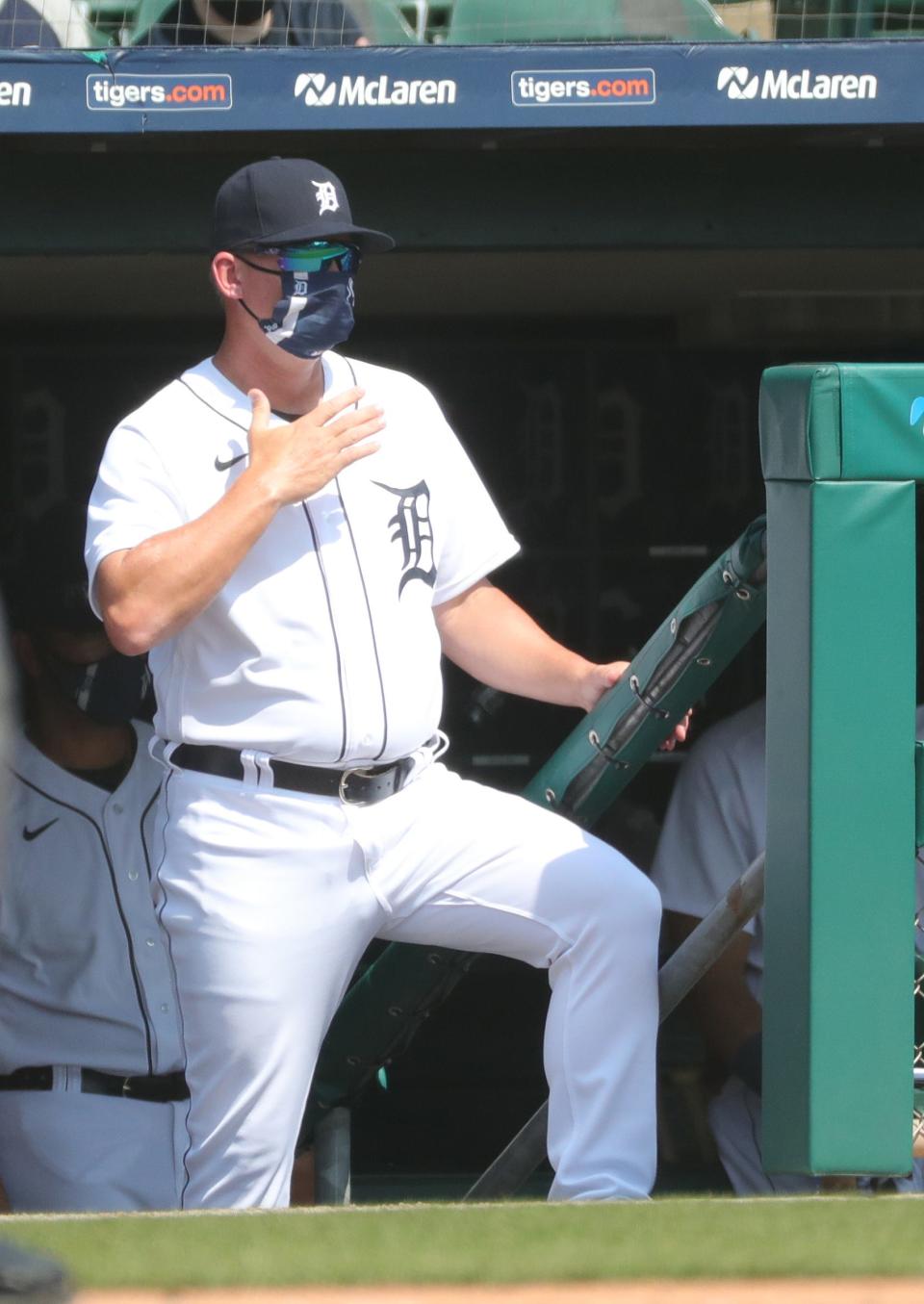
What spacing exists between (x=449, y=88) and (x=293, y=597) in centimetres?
175

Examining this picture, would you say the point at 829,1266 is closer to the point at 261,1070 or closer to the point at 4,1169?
the point at 261,1070

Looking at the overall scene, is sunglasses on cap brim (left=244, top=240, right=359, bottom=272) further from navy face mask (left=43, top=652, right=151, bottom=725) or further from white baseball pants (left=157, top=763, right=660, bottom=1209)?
navy face mask (left=43, top=652, right=151, bottom=725)

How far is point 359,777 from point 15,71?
2.11 m

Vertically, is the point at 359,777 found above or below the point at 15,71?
below

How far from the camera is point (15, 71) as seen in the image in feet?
13.9

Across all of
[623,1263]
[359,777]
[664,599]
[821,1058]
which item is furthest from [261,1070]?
[664,599]

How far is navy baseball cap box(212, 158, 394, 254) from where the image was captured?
3088 mm

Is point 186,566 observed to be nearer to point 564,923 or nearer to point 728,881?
point 564,923

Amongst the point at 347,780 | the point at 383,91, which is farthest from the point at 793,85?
the point at 347,780

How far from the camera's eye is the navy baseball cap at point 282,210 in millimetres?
3088

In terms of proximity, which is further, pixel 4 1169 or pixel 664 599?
pixel 664 599

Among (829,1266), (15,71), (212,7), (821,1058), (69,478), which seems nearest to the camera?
(829,1266)

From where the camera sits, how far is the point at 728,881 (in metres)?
4.13

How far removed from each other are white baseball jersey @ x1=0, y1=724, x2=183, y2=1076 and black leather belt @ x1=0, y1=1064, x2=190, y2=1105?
0.06 feet
